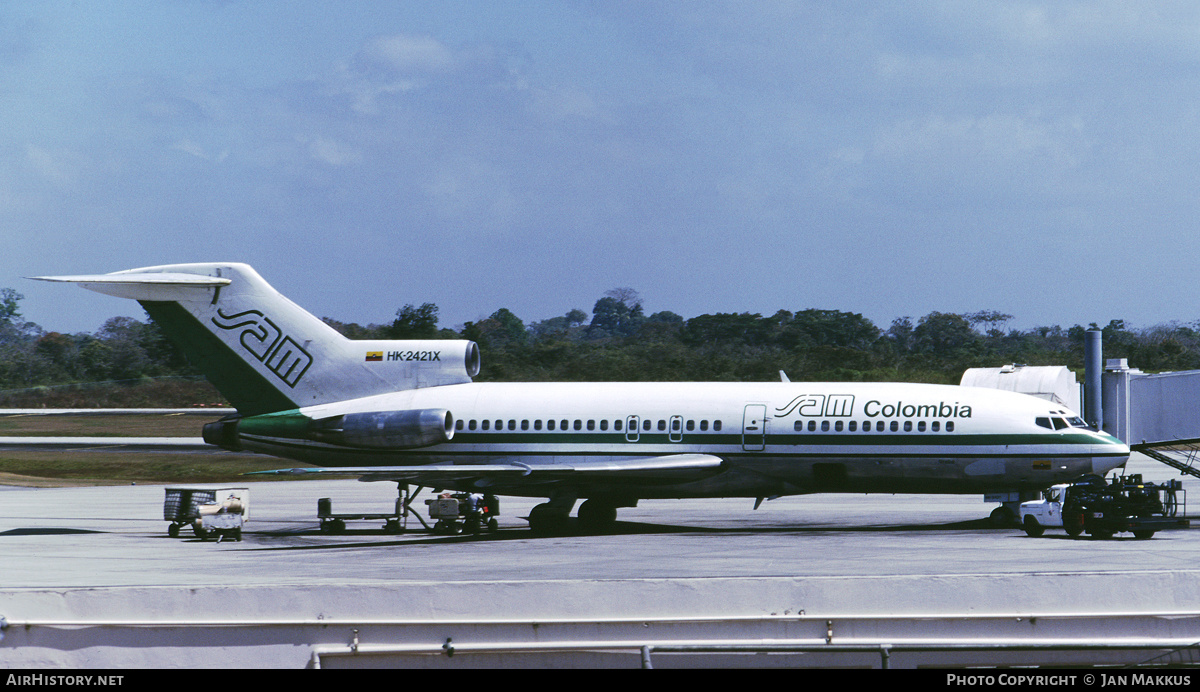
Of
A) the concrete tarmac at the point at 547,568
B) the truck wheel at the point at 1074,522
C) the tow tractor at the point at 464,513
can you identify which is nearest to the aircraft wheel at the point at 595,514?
the concrete tarmac at the point at 547,568

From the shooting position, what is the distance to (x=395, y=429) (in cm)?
2764

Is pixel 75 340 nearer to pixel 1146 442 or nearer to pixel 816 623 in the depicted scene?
pixel 1146 442

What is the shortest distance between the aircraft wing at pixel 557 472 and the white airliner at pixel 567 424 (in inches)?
1.8

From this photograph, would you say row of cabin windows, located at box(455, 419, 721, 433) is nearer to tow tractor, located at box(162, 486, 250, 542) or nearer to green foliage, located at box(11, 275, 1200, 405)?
tow tractor, located at box(162, 486, 250, 542)

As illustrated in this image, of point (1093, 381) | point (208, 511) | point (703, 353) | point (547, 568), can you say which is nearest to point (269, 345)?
point (208, 511)

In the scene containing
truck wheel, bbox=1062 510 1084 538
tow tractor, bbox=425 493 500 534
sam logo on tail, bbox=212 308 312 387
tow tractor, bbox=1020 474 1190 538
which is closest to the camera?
tow tractor, bbox=1020 474 1190 538

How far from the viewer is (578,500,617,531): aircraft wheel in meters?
28.0

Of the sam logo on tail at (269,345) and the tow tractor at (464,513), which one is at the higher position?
the sam logo on tail at (269,345)

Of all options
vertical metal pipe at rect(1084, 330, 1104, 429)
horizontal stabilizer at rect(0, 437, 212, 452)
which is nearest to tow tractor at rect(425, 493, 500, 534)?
vertical metal pipe at rect(1084, 330, 1104, 429)

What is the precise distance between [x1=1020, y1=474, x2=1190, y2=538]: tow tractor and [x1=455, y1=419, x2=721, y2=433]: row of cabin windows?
7.23 metres

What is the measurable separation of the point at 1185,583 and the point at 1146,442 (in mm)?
19215

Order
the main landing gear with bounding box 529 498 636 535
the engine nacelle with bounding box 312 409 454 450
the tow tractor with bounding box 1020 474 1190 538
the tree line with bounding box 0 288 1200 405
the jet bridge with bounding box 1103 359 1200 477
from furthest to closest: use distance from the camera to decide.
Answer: the tree line with bounding box 0 288 1200 405
the jet bridge with bounding box 1103 359 1200 477
the engine nacelle with bounding box 312 409 454 450
the main landing gear with bounding box 529 498 636 535
the tow tractor with bounding box 1020 474 1190 538

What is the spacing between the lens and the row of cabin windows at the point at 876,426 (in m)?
25.6

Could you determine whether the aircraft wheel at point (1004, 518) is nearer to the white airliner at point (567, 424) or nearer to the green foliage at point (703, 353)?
the white airliner at point (567, 424)
